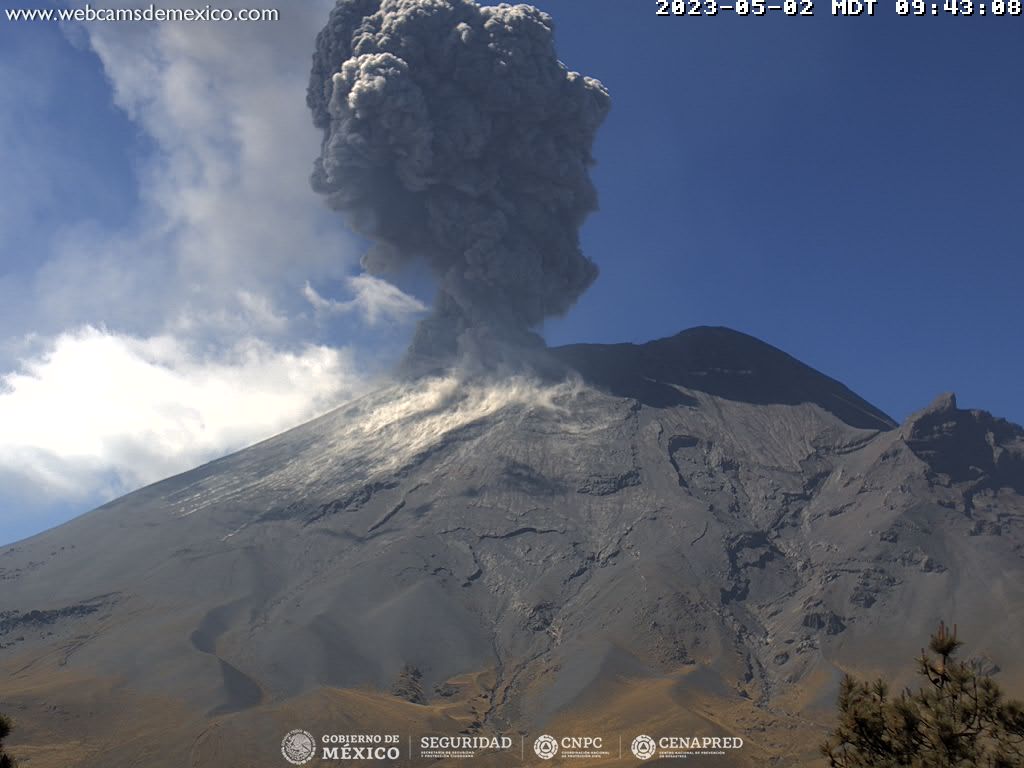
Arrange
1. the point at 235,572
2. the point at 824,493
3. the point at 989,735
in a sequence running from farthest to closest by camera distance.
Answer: the point at 824,493 → the point at 235,572 → the point at 989,735


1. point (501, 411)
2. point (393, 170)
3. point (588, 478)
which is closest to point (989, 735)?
point (588, 478)

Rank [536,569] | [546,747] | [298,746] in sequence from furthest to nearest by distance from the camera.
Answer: [536,569] < [546,747] < [298,746]

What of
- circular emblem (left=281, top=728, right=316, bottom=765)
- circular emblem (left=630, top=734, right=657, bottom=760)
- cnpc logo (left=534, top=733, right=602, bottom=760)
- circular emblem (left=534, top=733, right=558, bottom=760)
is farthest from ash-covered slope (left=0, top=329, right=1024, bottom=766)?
cnpc logo (left=534, top=733, right=602, bottom=760)

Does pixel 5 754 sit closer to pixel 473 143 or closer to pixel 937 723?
pixel 937 723

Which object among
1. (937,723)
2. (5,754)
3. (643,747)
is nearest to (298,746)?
(643,747)

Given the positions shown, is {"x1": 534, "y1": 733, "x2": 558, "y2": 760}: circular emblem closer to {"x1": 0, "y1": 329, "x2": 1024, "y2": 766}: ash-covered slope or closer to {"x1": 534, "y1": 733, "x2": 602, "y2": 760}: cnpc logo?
{"x1": 534, "y1": 733, "x2": 602, "y2": 760}: cnpc logo

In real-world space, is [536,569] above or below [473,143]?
below

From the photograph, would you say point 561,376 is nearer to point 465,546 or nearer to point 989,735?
point 465,546
